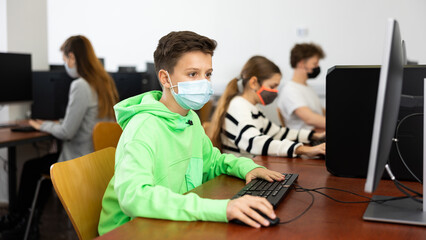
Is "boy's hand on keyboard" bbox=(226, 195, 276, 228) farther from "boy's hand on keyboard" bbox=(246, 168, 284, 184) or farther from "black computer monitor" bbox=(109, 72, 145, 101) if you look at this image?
"black computer monitor" bbox=(109, 72, 145, 101)

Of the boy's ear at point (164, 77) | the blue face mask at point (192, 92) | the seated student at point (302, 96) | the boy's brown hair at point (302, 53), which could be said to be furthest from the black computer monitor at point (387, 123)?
the boy's brown hair at point (302, 53)

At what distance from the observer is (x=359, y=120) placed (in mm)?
1334

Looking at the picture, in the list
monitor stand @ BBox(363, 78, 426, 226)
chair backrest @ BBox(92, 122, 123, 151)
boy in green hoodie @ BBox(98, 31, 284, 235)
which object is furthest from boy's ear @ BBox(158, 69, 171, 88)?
chair backrest @ BBox(92, 122, 123, 151)

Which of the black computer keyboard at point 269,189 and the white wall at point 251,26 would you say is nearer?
the black computer keyboard at point 269,189

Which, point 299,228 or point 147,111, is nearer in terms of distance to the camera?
point 299,228

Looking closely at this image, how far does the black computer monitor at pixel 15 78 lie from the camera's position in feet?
10.6

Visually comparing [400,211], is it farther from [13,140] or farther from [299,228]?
[13,140]

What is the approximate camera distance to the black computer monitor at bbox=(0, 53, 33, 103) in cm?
324

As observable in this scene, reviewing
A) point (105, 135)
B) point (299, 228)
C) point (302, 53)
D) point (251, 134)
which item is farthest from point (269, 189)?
point (302, 53)

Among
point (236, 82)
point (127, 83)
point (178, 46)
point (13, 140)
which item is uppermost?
point (178, 46)

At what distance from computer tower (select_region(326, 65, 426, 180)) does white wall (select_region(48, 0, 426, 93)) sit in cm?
320

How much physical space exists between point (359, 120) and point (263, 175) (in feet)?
0.99

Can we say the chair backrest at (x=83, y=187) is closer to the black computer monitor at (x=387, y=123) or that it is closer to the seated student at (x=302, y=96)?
the black computer monitor at (x=387, y=123)

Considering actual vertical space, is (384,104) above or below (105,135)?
above
